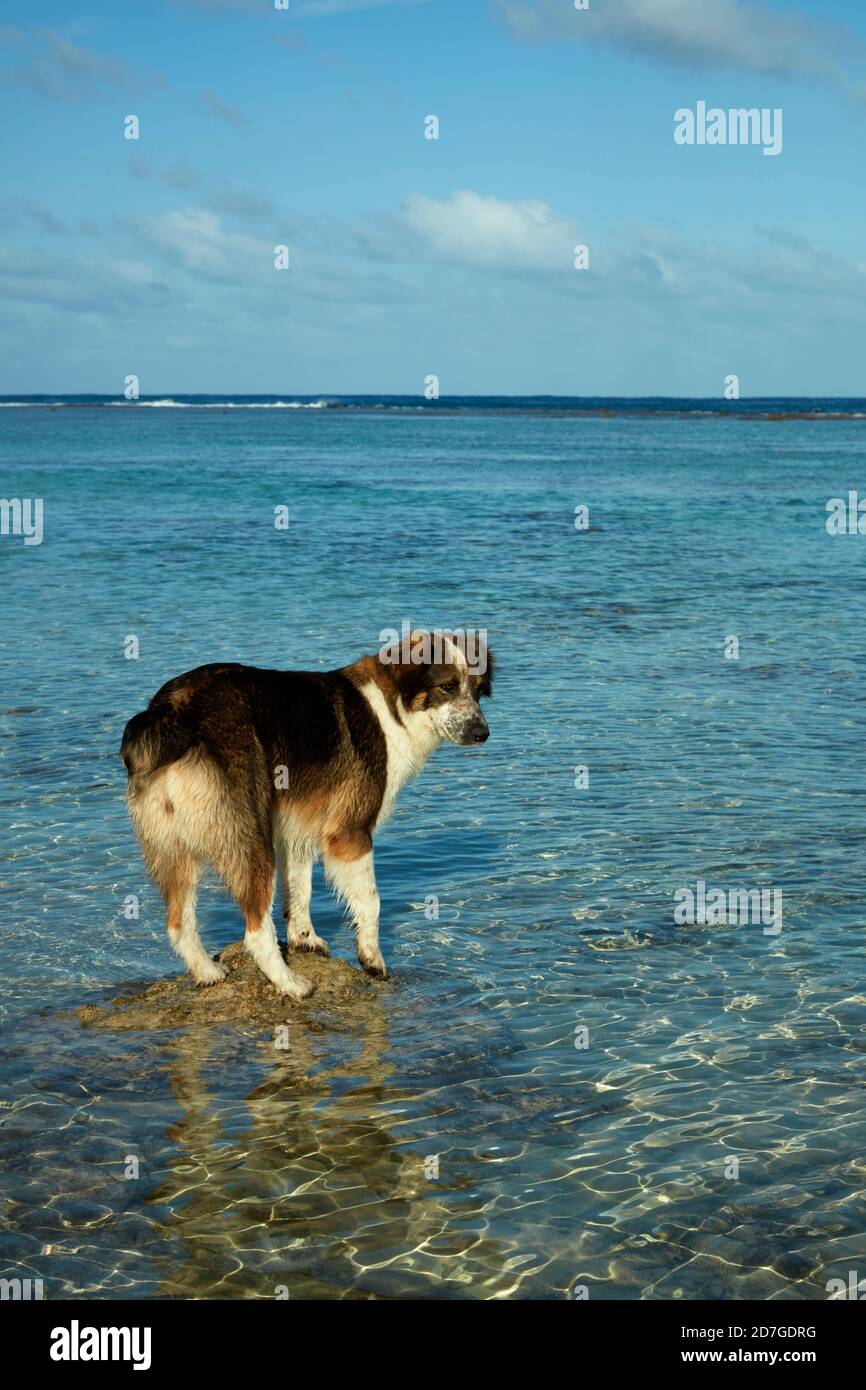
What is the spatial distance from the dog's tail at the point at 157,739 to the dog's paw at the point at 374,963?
5.99 feet

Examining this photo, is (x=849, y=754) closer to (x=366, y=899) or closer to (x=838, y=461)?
(x=366, y=899)

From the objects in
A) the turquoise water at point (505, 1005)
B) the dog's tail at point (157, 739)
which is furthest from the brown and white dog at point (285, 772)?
the turquoise water at point (505, 1005)

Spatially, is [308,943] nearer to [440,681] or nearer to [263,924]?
[263,924]

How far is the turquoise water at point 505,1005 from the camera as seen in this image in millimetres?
5449

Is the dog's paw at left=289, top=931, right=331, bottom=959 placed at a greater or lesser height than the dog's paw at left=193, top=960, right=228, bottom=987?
greater

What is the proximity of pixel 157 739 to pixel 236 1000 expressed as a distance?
1.60 m

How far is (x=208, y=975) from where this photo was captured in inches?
308

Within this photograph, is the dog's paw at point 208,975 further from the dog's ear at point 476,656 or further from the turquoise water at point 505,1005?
the dog's ear at point 476,656

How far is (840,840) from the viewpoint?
10367mm

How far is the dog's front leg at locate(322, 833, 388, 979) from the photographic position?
805 cm

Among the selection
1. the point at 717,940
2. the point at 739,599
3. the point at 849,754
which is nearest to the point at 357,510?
the point at 739,599

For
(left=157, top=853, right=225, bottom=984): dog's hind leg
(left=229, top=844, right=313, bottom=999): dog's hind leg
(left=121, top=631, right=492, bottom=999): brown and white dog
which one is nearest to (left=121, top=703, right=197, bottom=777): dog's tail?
(left=121, top=631, right=492, bottom=999): brown and white dog

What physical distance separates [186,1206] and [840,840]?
6.23 meters

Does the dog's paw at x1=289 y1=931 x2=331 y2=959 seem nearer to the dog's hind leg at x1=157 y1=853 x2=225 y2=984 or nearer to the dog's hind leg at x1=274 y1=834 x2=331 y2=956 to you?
the dog's hind leg at x1=274 y1=834 x2=331 y2=956
